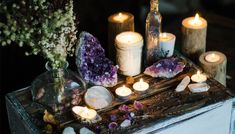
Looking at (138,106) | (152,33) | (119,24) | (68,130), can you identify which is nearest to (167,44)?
(152,33)

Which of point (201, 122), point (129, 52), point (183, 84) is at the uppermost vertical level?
point (129, 52)

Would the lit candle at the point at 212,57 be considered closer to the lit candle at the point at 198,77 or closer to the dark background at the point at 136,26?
the lit candle at the point at 198,77

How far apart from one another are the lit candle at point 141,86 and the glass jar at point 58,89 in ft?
0.58

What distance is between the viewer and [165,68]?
172 centimetres

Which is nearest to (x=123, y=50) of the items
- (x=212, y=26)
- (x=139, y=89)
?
(x=139, y=89)

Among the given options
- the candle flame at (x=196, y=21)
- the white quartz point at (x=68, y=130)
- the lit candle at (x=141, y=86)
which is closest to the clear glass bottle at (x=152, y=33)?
the lit candle at (x=141, y=86)

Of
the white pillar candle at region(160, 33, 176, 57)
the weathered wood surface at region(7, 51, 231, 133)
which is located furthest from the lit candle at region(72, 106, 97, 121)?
the white pillar candle at region(160, 33, 176, 57)

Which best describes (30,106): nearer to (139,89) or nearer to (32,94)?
(32,94)

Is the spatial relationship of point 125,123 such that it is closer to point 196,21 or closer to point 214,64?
point 214,64

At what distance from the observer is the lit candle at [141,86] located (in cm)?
169

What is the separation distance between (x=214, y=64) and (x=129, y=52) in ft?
1.06

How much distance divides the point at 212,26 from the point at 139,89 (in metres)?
0.85

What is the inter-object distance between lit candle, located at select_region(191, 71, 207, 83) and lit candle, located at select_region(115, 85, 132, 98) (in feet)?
0.73

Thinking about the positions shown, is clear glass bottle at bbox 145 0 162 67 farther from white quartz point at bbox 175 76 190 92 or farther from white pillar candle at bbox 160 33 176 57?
white quartz point at bbox 175 76 190 92
